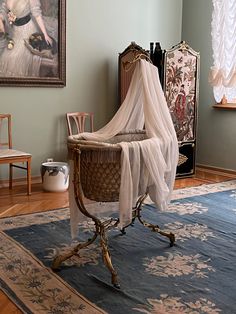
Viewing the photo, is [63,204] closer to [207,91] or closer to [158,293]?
[158,293]

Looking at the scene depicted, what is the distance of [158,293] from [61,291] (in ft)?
1.74

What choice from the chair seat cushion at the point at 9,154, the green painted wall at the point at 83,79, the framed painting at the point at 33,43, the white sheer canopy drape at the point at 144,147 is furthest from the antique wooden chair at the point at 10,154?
the white sheer canopy drape at the point at 144,147

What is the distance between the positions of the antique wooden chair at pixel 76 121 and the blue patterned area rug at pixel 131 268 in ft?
4.91

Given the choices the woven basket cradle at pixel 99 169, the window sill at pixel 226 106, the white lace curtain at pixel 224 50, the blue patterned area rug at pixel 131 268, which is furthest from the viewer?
the window sill at pixel 226 106

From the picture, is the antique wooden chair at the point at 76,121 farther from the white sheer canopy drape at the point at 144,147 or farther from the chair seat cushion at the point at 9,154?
the white sheer canopy drape at the point at 144,147

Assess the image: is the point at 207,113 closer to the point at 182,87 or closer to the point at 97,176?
the point at 182,87

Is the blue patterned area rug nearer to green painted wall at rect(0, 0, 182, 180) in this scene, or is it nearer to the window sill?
green painted wall at rect(0, 0, 182, 180)

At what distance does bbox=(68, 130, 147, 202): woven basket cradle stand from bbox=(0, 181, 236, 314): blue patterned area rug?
18.7 inches

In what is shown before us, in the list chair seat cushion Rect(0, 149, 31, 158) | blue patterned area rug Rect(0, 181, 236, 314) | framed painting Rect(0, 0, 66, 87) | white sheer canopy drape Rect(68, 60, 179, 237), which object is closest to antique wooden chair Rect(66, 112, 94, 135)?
framed painting Rect(0, 0, 66, 87)

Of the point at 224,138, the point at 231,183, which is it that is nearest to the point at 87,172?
the point at 231,183

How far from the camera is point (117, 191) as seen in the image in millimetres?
2553

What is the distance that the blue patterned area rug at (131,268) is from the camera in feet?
7.24

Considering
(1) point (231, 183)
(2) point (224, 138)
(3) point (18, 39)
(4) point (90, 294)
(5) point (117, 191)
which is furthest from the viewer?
(2) point (224, 138)

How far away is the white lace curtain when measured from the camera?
5.37 meters
